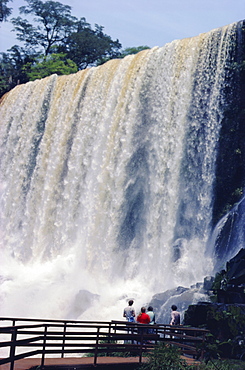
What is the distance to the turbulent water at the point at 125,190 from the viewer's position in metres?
21.2

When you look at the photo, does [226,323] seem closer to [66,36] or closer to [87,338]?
[87,338]

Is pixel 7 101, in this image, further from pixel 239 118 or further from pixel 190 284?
pixel 190 284

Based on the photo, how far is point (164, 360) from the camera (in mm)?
9891

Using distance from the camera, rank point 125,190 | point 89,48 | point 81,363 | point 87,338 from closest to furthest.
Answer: point 81,363 → point 87,338 → point 125,190 → point 89,48

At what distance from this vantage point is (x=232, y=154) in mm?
22234

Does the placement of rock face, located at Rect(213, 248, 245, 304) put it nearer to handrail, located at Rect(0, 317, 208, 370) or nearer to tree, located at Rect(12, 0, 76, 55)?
handrail, located at Rect(0, 317, 208, 370)

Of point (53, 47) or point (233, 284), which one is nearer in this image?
point (233, 284)

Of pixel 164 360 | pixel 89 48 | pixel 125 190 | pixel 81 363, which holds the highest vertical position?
pixel 89 48

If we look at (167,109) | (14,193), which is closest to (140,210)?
(167,109)

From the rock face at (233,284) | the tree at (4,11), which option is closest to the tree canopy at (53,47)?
the tree at (4,11)

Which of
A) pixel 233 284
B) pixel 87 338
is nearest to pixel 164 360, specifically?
pixel 87 338

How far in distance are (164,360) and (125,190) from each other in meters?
13.9

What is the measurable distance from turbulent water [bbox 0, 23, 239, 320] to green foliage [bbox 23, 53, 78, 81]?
16989 millimetres

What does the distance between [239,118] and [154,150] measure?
3.55 meters
